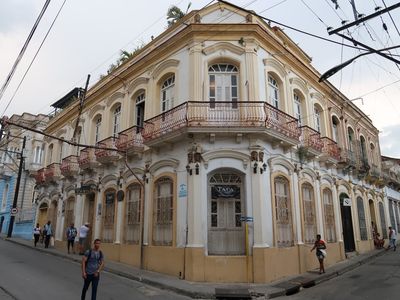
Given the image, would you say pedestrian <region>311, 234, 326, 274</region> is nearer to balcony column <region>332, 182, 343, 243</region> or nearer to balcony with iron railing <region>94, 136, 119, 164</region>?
balcony column <region>332, 182, 343, 243</region>

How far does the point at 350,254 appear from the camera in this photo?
16875mm

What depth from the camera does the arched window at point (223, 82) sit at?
12.6 m

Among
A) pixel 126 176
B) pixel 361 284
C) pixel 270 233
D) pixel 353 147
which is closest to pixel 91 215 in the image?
pixel 126 176

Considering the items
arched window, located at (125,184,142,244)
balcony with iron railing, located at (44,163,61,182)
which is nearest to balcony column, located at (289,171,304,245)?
arched window, located at (125,184,142,244)

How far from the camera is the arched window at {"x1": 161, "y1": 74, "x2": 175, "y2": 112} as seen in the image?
13773 millimetres

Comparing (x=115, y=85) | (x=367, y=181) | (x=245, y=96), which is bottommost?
(x=367, y=181)

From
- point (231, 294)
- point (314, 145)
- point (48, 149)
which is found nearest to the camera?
point (231, 294)

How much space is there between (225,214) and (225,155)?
6.66 ft

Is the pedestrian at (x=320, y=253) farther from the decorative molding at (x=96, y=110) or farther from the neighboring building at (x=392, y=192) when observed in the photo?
A: the neighboring building at (x=392, y=192)

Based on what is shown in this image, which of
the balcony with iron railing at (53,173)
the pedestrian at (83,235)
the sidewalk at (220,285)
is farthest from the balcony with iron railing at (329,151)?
the balcony with iron railing at (53,173)

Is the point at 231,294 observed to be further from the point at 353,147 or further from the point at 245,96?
the point at 353,147

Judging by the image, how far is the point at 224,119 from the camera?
11641mm

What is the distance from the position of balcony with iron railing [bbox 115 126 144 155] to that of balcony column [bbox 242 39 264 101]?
15.8 feet

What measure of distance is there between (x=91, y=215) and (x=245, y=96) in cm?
1044
